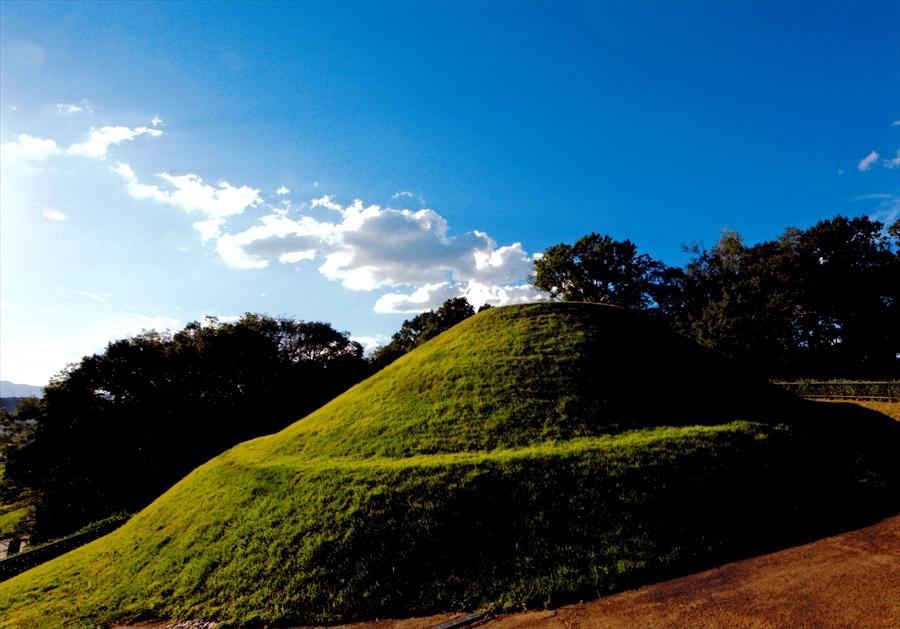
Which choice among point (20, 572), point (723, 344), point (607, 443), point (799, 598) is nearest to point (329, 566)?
point (607, 443)

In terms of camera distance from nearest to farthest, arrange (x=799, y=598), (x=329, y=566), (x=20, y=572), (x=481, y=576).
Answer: (x=799, y=598) < (x=481, y=576) < (x=329, y=566) < (x=20, y=572)

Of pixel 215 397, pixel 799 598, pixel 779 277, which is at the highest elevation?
pixel 779 277

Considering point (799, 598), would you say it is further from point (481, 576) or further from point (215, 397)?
point (215, 397)

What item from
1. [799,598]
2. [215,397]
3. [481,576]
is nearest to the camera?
[799,598]

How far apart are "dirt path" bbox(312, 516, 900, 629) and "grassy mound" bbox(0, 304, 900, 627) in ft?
1.58

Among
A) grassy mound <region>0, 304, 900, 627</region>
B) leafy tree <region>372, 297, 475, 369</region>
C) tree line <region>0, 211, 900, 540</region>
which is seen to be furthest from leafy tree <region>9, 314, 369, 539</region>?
grassy mound <region>0, 304, 900, 627</region>

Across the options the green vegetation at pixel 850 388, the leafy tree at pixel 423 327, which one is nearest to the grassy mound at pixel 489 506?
the green vegetation at pixel 850 388

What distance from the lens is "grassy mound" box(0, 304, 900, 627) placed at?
10.2 meters

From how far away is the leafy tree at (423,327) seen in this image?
69125mm

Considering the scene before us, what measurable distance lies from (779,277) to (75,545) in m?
66.8

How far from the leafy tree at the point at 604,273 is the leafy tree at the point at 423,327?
51.1 ft

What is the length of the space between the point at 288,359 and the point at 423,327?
2308 cm

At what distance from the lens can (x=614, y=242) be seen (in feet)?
218

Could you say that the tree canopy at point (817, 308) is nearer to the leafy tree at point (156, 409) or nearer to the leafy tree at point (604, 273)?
the leafy tree at point (604, 273)
